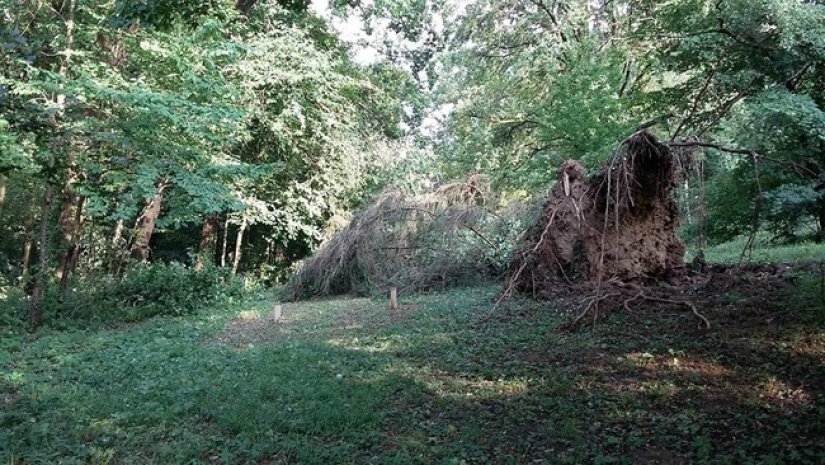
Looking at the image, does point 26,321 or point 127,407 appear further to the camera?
point 26,321

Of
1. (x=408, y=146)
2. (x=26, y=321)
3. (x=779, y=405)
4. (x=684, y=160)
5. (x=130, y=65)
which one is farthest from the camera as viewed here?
(x=408, y=146)

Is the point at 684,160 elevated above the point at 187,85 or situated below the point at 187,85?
below

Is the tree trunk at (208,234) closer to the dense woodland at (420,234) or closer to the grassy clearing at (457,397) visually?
the dense woodland at (420,234)

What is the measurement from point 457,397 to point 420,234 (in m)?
9.89

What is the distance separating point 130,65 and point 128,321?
6.27 metres

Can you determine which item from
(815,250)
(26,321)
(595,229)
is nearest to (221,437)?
(595,229)

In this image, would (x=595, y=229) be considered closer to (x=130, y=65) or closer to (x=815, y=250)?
(x=815, y=250)

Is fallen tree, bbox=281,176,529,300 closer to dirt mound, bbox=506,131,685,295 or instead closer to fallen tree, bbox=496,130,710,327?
fallen tree, bbox=496,130,710,327

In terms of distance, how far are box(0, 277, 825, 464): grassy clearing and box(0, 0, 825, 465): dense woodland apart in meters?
0.03

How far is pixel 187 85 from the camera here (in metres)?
10.0

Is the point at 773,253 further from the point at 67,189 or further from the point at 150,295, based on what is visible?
the point at 67,189

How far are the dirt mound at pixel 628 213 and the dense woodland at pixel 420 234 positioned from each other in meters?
0.05

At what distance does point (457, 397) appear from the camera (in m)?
5.62

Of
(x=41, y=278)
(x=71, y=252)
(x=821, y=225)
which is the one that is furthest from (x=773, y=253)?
(x=71, y=252)
